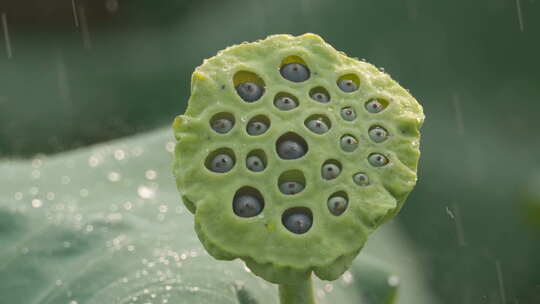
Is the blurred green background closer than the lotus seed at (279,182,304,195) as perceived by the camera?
No

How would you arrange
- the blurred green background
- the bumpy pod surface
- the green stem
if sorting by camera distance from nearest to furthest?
the bumpy pod surface, the green stem, the blurred green background

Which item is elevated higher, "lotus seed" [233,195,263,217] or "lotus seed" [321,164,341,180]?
"lotus seed" [321,164,341,180]

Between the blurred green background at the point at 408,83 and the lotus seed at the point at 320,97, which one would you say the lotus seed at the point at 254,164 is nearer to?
the lotus seed at the point at 320,97

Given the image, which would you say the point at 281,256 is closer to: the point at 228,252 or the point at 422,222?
the point at 228,252

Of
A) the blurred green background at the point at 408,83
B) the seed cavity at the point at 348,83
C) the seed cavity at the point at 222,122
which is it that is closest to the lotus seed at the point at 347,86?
the seed cavity at the point at 348,83

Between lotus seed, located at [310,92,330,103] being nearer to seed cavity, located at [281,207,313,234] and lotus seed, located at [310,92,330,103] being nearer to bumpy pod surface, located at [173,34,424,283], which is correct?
bumpy pod surface, located at [173,34,424,283]

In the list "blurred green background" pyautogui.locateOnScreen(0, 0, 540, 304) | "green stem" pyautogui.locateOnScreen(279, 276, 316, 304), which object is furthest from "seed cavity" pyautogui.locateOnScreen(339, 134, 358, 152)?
"blurred green background" pyautogui.locateOnScreen(0, 0, 540, 304)

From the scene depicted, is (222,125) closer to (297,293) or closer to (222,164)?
(222,164)
